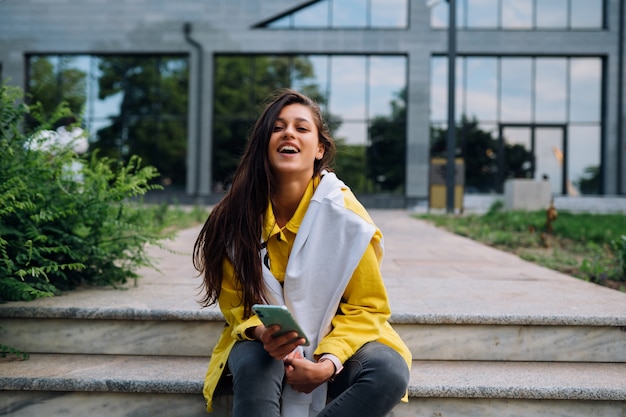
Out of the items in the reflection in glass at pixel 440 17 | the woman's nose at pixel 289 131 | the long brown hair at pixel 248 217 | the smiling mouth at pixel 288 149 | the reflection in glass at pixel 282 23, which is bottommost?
the long brown hair at pixel 248 217

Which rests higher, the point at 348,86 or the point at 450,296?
the point at 348,86

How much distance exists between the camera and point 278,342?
6.00ft

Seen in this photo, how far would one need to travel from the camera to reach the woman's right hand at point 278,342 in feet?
5.91

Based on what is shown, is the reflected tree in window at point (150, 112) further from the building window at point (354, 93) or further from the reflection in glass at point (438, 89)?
the reflection in glass at point (438, 89)

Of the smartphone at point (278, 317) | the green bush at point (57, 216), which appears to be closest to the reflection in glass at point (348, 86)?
the green bush at point (57, 216)

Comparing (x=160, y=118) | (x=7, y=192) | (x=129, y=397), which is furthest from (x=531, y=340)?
(x=160, y=118)

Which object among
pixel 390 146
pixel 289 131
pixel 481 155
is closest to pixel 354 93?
pixel 390 146

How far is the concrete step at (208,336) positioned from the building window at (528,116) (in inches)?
632

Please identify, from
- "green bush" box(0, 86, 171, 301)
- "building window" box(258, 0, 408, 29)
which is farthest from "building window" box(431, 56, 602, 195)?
"green bush" box(0, 86, 171, 301)

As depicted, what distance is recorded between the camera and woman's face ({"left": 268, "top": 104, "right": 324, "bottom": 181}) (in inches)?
84.8

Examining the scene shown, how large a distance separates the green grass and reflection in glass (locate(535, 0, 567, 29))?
414 inches

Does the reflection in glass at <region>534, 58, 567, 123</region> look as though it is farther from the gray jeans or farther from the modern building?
the gray jeans

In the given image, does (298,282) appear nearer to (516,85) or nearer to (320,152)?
(320,152)

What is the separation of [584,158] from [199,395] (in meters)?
18.9
